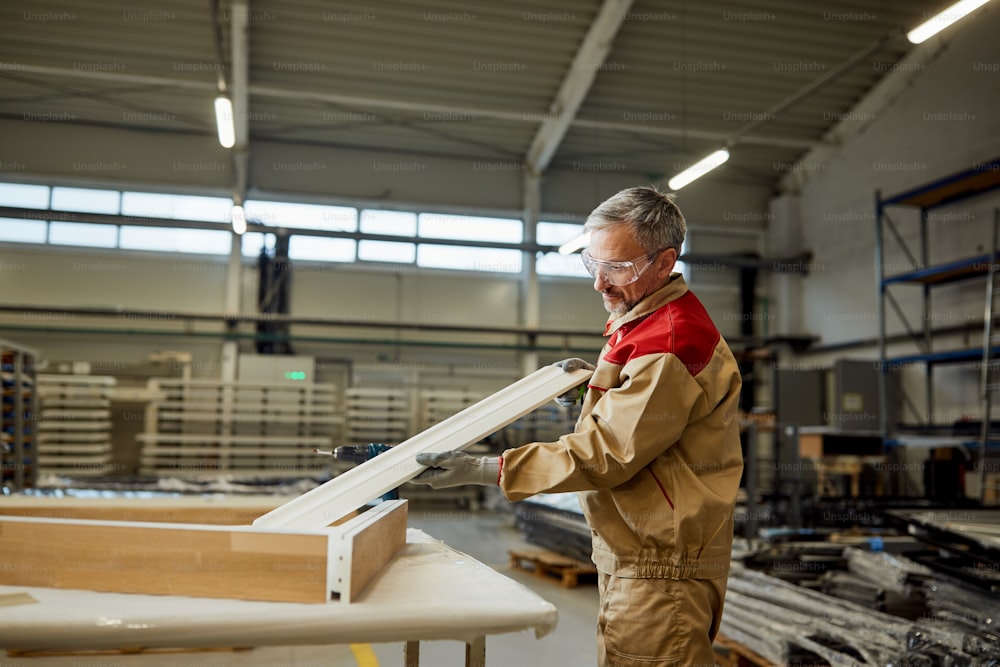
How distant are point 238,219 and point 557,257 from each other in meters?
6.16

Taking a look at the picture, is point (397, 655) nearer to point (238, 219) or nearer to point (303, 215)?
point (238, 219)

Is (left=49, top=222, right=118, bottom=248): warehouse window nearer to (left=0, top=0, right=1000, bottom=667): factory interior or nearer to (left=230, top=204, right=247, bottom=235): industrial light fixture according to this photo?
(left=0, top=0, right=1000, bottom=667): factory interior

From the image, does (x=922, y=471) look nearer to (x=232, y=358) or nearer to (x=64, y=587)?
(x=232, y=358)

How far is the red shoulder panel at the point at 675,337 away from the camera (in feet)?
5.94

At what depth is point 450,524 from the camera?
10.6 m

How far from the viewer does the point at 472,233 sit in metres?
14.5

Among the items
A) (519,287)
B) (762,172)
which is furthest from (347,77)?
(762,172)

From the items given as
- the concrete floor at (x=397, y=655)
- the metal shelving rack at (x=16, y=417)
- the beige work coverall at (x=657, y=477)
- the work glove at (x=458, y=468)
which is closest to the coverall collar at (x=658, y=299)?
the beige work coverall at (x=657, y=477)

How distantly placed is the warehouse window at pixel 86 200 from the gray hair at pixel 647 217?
12.9m

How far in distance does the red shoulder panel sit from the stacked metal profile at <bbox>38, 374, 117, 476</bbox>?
36.8 feet

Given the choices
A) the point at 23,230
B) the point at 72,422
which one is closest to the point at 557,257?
the point at 72,422

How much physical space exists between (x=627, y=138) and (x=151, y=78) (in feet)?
27.0

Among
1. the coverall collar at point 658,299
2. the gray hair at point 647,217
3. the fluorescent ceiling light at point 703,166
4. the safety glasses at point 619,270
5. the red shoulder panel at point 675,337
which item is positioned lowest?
the red shoulder panel at point 675,337

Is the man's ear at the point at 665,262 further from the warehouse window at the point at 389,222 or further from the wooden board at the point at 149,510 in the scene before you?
the warehouse window at the point at 389,222
